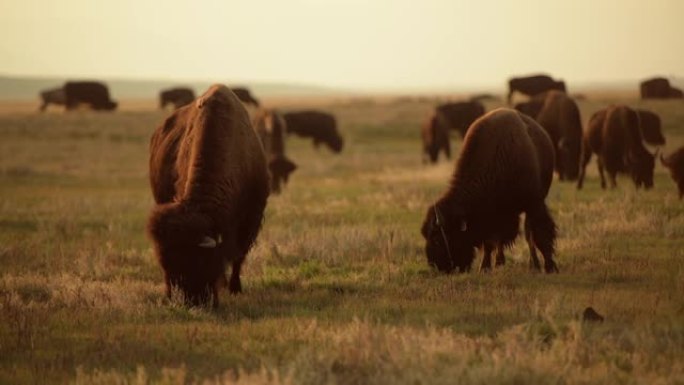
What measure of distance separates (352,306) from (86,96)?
84.0m

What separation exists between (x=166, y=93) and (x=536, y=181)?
3551 inches

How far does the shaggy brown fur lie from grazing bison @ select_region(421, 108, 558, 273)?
58423 millimetres

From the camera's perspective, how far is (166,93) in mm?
97375

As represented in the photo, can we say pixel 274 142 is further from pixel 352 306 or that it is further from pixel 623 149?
pixel 352 306

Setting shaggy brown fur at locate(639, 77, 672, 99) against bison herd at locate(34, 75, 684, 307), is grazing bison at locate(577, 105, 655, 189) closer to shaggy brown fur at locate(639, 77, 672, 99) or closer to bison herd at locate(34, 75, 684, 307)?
bison herd at locate(34, 75, 684, 307)

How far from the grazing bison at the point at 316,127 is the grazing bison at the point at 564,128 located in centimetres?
2330

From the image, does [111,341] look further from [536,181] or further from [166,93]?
[166,93]

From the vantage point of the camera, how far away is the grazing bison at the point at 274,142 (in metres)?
26.5

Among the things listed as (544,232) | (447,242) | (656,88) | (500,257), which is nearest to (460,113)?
(656,88)

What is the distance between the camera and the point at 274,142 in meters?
28.3

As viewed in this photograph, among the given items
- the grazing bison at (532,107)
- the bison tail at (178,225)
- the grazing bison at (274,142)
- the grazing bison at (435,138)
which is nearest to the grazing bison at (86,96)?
the grazing bison at (435,138)

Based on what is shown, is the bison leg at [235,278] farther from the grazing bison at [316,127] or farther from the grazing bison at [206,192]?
the grazing bison at [316,127]

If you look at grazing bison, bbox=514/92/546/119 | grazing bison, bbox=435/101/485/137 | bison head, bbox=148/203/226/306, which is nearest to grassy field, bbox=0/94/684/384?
bison head, bbox=148/203/226/306

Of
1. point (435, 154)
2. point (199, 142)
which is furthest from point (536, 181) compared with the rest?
point (435, 154)
